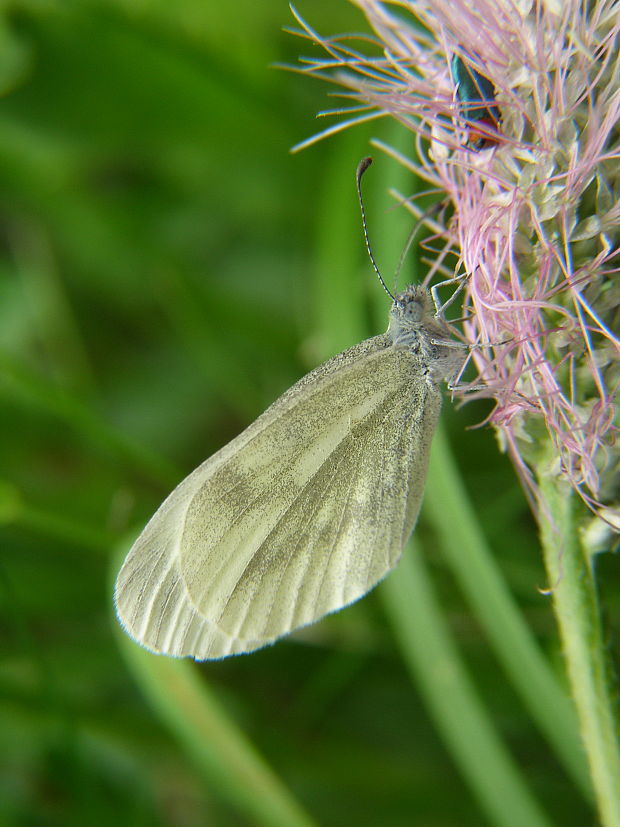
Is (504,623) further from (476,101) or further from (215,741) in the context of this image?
(476,101)

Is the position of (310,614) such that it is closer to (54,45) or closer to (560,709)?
(560,709)

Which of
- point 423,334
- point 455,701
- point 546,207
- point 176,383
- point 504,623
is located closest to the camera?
point 546,207

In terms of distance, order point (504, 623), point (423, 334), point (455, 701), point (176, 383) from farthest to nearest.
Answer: point (176, 383)
point (455, 701)
point (504, 623)
point (423, 334)

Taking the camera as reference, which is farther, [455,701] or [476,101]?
[455,701]

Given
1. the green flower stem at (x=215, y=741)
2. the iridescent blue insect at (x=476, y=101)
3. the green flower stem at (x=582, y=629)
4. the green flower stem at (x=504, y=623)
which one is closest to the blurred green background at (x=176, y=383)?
the green flower stem at (x=215, y=741)

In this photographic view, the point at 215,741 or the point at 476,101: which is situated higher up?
the point at 476,101

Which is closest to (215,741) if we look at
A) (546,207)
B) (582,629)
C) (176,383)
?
(582,629)

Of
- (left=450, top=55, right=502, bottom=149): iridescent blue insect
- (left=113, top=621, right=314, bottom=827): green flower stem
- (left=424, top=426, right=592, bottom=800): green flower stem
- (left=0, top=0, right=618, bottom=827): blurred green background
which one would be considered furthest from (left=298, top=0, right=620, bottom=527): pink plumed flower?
(left=113, top=621, right=314, bottom=827): green flower stem
